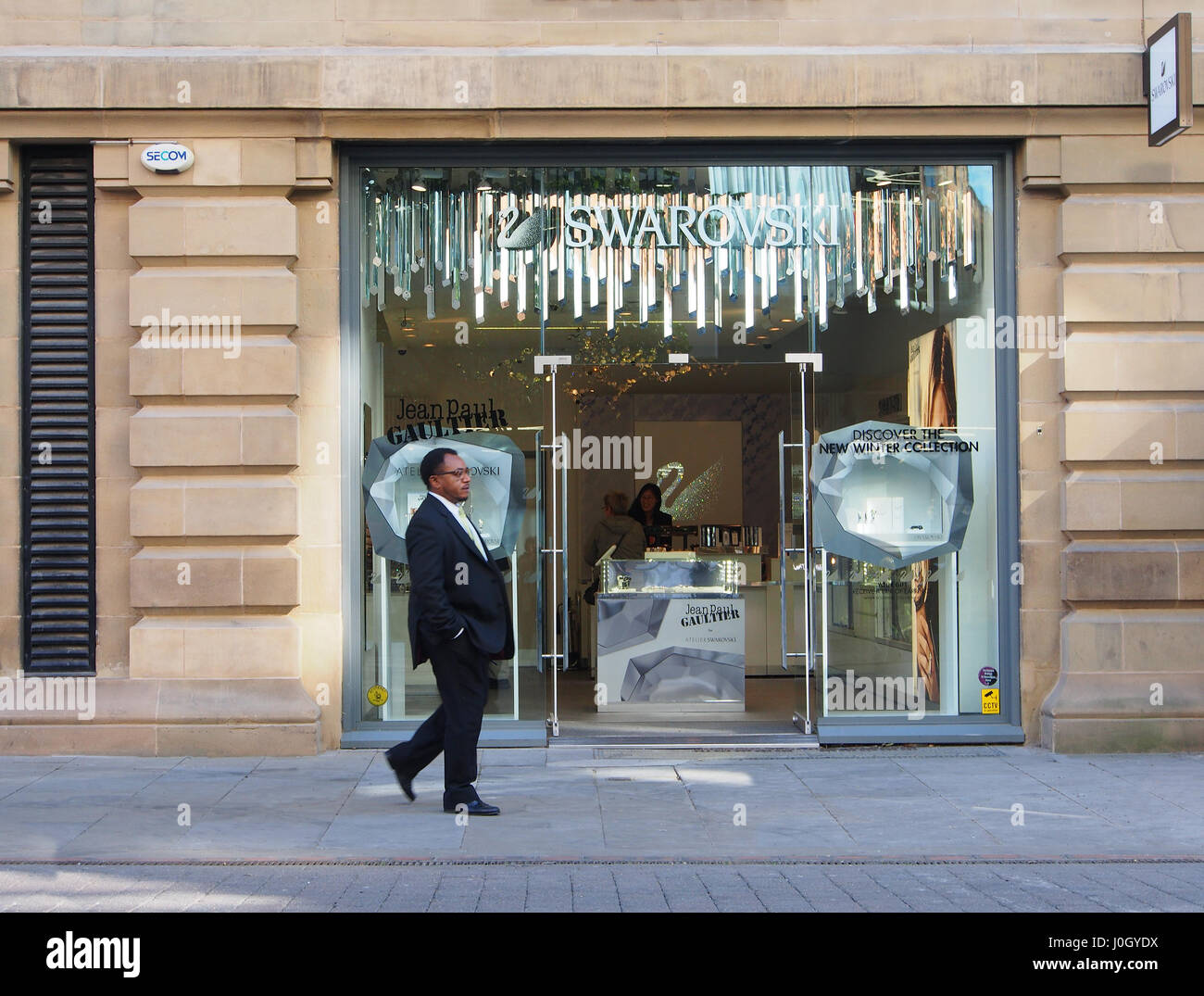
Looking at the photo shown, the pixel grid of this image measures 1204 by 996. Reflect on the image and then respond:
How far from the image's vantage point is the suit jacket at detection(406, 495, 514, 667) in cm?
774

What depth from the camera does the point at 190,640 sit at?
985cm

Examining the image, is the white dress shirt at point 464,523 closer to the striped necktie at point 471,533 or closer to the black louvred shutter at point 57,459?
the striped necktie at point 471,533

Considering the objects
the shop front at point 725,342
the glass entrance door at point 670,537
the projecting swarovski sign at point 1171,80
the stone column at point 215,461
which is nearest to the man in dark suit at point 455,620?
the stone column at point 215,461

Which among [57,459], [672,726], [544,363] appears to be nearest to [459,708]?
[544,363]

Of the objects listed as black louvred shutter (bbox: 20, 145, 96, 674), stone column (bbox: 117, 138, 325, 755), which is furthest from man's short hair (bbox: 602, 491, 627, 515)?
Result: black louvred shutter (bbox: 20, 145, 96, 674)

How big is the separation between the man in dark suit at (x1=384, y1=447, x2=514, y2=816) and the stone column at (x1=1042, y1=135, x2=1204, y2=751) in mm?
4324

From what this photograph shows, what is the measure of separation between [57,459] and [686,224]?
480 cm

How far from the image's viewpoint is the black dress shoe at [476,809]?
795 centimetres

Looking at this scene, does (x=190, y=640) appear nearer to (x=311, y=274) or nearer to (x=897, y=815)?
(x=311, y=274)

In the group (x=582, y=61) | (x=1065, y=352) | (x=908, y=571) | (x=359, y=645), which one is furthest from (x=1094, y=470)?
(x=359, y=645)

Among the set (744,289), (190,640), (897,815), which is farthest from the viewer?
(744,289)

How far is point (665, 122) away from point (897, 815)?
5.05 meters

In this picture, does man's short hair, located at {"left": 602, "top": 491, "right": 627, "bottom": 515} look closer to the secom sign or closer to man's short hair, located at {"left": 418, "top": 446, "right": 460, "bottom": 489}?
the secom sign

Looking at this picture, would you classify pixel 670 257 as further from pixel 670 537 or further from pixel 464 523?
pixel 670 537
